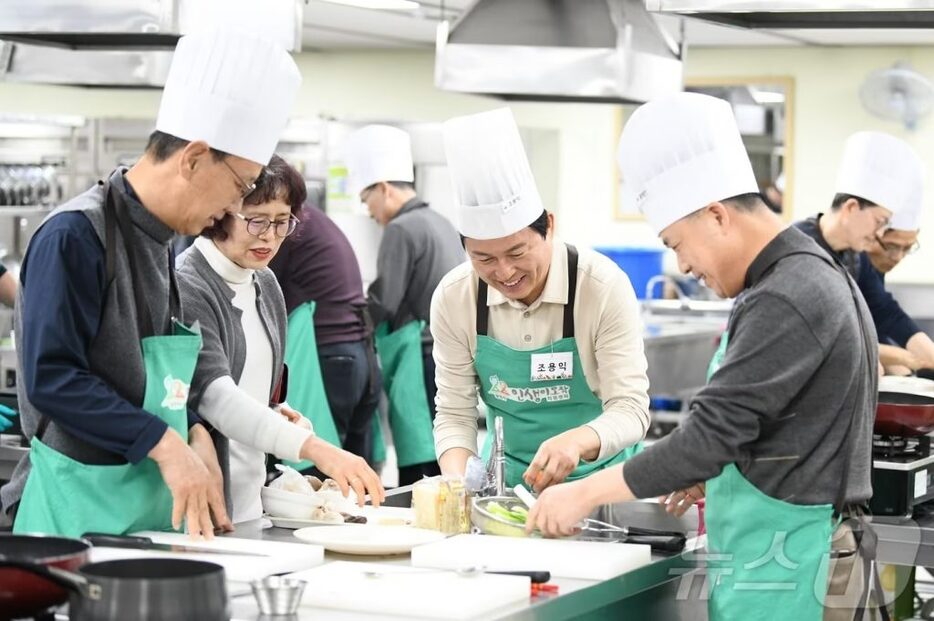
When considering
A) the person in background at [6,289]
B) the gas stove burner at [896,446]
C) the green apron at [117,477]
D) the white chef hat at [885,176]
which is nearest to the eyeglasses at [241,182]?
the green apron at [117,477]

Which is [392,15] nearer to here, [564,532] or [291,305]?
[291,305]

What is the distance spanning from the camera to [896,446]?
10.0ft

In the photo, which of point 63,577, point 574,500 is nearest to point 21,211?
point 574,500

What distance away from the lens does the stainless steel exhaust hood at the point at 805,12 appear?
2695mm

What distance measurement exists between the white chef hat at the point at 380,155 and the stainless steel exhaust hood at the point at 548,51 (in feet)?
4.64

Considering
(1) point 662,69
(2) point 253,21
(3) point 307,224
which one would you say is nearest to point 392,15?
(3) point 307,224

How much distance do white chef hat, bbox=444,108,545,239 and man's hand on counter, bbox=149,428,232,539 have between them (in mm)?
843

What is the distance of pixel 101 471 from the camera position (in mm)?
2371

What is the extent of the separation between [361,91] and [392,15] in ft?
8.60

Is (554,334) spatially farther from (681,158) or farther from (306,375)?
(306,375)

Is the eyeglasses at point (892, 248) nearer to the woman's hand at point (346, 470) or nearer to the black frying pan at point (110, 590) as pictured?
the woman's hand at point (346, 470)

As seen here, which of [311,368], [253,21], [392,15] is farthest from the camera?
[392,15]

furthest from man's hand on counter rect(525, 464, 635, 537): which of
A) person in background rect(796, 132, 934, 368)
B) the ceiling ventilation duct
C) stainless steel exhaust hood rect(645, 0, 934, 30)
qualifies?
person in background rect(796, 132, 934, 368)

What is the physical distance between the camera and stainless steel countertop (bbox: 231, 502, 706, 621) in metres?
2.03
